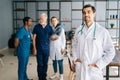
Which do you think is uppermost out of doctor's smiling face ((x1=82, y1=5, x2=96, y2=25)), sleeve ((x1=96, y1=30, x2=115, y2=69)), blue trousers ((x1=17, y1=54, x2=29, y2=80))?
doctor's smiling face ((x1=82, y1=5, x2=96, y2=25))

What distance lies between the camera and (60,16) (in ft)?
37.7

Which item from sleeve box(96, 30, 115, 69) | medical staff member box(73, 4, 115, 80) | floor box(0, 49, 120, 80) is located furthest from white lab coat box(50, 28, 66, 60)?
sleeve box(96, 30, 115, 69)

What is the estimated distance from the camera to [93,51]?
238cm

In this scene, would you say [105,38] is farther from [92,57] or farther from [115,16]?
[115,16]

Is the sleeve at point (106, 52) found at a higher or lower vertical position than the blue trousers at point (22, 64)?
higher

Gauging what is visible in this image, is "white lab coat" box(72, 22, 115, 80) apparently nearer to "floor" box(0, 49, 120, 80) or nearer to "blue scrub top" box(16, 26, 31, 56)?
"blue scrub top" box(16, 26, 31, 56)

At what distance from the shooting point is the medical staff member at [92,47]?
236 centimetres

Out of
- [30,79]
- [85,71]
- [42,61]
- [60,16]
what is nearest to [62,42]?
[42,61]

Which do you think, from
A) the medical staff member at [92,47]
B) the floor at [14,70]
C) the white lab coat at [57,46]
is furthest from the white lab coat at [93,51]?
the floor at [14,70]

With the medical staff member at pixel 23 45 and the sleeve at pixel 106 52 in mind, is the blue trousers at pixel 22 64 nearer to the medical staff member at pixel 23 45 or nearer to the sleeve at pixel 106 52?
the medical staff member at pixel 23 45

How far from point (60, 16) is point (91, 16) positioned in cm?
919

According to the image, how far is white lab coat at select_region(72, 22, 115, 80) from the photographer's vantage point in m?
2.37

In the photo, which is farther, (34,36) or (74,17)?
(74,17)

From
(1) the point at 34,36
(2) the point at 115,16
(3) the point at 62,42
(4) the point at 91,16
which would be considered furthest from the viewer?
(2) the point at 115,16
